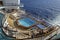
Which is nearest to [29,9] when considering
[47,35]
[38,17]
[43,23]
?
[38,17]

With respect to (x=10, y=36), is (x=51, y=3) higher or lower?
higher

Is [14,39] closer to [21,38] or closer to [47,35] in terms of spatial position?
[21,38]

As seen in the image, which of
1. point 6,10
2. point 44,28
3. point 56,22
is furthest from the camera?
point 6,10

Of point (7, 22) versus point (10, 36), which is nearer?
point (10, 36)

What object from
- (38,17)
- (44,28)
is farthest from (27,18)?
(44,28)

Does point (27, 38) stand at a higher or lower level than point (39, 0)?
lower

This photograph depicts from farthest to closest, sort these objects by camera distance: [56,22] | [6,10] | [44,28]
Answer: [6,10] < [56,22] < [44,28]

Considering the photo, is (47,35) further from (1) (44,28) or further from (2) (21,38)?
(2) (21,38)

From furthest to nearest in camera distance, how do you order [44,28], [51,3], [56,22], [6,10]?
1. [51,3]
2. [6,10]
3. [56,22]
4. [44,28]

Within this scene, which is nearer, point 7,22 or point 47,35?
point 47,35
